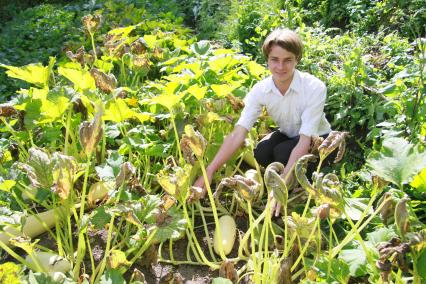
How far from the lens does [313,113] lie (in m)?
2.36

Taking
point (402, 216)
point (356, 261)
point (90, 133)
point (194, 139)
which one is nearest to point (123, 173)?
point (90, 133)

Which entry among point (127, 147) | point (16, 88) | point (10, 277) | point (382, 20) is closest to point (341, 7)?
point (382, 20)

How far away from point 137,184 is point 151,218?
0.27m

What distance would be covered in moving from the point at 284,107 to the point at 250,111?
16 centimetres

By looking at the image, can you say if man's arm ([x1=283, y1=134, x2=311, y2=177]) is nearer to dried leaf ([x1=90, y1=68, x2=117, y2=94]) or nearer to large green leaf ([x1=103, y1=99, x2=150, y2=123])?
large green leaf ([x1=103, y1=99, x2=150, y2=123])

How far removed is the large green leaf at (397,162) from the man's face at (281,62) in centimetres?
76

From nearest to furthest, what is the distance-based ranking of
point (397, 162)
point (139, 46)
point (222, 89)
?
1. point (397, 162)
2. point (222, 89)
3. point (139, 46)

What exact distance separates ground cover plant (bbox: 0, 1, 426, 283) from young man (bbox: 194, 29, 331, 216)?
0.28ft

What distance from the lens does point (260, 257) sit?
1888mm

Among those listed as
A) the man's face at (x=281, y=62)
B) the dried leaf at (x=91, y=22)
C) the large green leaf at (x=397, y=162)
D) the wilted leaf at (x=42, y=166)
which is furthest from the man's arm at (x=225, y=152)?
the dried leaf at (x=91, y=22)

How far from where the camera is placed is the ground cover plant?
5.69 feet

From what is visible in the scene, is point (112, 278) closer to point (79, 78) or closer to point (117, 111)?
point (117, 111)

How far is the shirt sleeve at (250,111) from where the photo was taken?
2477mm

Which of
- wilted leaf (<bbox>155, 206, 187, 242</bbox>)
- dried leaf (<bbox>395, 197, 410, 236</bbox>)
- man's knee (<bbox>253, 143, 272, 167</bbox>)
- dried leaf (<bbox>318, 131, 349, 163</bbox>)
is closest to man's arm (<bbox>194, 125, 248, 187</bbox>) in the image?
man's knee (<bbox>253, 143, 272, 167</bbox>)
